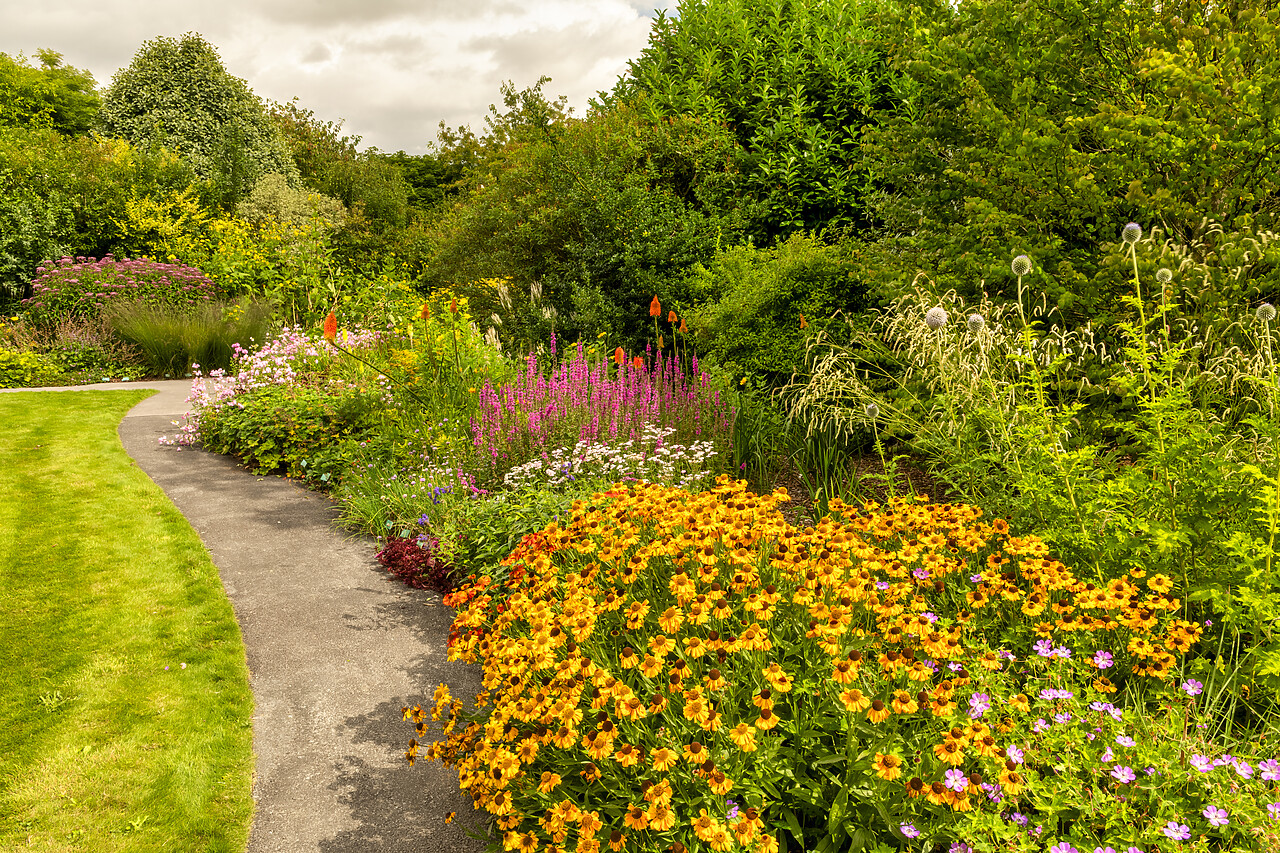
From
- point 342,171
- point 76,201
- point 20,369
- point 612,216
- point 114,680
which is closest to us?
point 114,680

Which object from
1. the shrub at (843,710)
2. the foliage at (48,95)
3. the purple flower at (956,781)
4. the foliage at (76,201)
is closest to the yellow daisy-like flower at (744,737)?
the shrub at (843,710)

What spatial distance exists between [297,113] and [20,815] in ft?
95.4

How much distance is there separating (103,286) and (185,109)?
1098 cm

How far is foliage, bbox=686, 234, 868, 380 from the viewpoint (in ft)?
20.2

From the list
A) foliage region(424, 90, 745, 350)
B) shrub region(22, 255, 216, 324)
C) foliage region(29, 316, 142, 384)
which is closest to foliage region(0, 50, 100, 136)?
shrub region(22, 255, 216, 324)

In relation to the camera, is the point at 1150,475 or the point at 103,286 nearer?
the point at 1150,475

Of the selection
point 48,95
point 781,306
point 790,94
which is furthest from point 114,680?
point 48,95

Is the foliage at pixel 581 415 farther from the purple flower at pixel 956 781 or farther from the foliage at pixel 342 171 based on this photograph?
the foliage at pixel 342 171

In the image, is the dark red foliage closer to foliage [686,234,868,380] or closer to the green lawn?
the green lawn

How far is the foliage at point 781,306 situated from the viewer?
20.2ft


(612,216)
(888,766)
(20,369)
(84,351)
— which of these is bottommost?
(888,766)

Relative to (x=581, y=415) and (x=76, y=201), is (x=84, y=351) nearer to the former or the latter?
(x=76, y=201)

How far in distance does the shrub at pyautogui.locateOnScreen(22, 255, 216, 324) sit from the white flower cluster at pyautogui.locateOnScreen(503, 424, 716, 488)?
11.1 m

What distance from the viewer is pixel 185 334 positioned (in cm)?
1098
